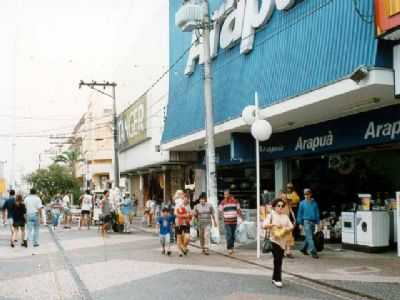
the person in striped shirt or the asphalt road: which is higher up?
the person in striped shirt

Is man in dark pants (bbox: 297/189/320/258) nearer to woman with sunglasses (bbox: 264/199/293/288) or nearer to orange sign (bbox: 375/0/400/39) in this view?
woman with sunglasses (bbox: 264/199/293/288)

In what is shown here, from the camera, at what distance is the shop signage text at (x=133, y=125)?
1416 inches

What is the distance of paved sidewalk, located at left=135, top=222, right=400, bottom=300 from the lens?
32.9ft

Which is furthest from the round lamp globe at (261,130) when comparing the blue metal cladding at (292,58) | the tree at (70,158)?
the tree at (70,158)

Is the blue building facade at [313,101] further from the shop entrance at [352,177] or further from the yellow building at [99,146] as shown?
the yellow building at [99,146]

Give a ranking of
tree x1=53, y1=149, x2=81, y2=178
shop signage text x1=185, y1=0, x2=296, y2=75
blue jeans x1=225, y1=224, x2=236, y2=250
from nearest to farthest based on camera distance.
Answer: blue jeans x1=225, y1=224, x2=236, y2=250 → shop signage text x1=185, y1=0, x2=296, y2=75 → tree x1=53, y1=149, x2=81, y2=178

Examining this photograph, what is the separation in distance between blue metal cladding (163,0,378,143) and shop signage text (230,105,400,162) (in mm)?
1689

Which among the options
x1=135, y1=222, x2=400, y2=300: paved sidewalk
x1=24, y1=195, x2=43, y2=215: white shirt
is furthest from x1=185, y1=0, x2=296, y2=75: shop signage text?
x1=24, y1=195, x2=43, y2=215: white shirt

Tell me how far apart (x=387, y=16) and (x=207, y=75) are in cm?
796

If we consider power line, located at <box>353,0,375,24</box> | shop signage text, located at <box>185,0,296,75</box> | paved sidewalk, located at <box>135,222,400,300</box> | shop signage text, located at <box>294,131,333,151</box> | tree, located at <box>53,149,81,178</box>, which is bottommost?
paved sidewalk, located at <box>135,222,400,300</box>

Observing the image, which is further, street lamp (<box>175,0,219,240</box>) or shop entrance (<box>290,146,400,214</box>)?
street lamp (<box>175,0,219,240</box>)

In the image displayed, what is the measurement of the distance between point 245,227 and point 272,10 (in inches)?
264

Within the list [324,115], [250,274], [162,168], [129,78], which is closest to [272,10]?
[324,115]

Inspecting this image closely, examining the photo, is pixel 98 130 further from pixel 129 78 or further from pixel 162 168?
pixel 162 168
